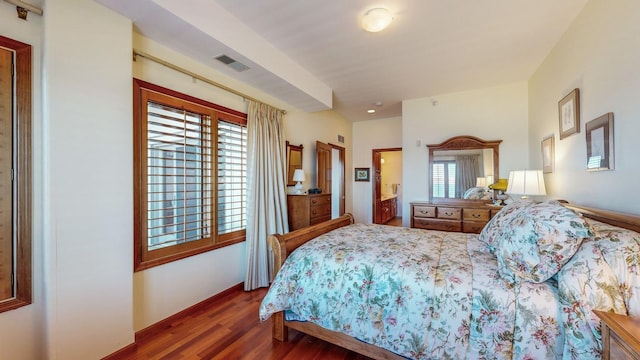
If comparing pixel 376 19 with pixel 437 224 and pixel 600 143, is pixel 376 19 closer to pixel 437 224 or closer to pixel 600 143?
pixel 600 143

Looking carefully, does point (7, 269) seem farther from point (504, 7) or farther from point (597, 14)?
point (597, 14)

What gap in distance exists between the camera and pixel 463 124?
3877 millimetres

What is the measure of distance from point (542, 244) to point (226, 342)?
7.20 feet

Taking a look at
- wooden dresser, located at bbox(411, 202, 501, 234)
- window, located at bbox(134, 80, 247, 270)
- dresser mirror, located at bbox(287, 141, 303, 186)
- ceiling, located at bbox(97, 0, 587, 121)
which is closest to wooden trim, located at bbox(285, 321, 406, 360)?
window, located at bbox(134, 80, 247, 270)

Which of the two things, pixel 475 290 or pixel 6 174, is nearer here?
pixel 475 290

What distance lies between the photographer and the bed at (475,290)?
43.1 inches

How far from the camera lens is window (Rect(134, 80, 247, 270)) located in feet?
6.70

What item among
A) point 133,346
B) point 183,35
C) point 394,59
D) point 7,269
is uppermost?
point 394,59

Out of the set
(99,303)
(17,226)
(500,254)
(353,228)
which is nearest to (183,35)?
(17,226)

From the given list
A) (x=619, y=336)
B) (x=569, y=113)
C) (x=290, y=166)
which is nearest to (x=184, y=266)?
(x=290, y=166)

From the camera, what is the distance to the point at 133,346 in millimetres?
1850

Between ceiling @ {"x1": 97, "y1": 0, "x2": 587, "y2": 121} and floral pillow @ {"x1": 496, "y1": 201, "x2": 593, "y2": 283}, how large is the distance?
1714 mm

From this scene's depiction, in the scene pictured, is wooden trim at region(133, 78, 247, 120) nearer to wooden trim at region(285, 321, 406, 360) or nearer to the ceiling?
the ceiling

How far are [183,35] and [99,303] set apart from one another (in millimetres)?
2076
